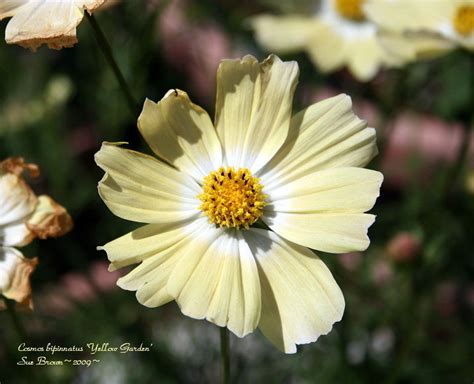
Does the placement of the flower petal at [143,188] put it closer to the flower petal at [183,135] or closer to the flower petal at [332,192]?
the flower petal at [183,135]

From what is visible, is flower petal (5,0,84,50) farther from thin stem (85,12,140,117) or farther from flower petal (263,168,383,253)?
flower petal (263,168,383,253)

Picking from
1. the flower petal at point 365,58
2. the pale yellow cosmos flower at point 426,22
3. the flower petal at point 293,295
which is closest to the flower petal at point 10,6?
the flower petal at point 293,295

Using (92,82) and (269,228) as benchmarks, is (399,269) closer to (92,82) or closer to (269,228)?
(269,228)

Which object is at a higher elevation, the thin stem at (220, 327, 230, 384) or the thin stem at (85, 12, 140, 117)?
the thin stem at (85, 12, 140, 117)

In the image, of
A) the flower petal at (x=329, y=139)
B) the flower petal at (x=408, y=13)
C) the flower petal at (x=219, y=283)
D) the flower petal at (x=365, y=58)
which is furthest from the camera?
the flower petal at (x=365, y=58)

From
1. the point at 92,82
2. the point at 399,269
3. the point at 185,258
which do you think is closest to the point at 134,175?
the point at 185,258

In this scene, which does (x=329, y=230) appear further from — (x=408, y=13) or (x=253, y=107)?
(x=408, y=13)

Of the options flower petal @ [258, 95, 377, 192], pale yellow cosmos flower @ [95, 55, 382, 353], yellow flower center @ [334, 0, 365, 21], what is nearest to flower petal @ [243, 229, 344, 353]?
pale yellow cosmos flower @ [95, 55, 382, 353]
